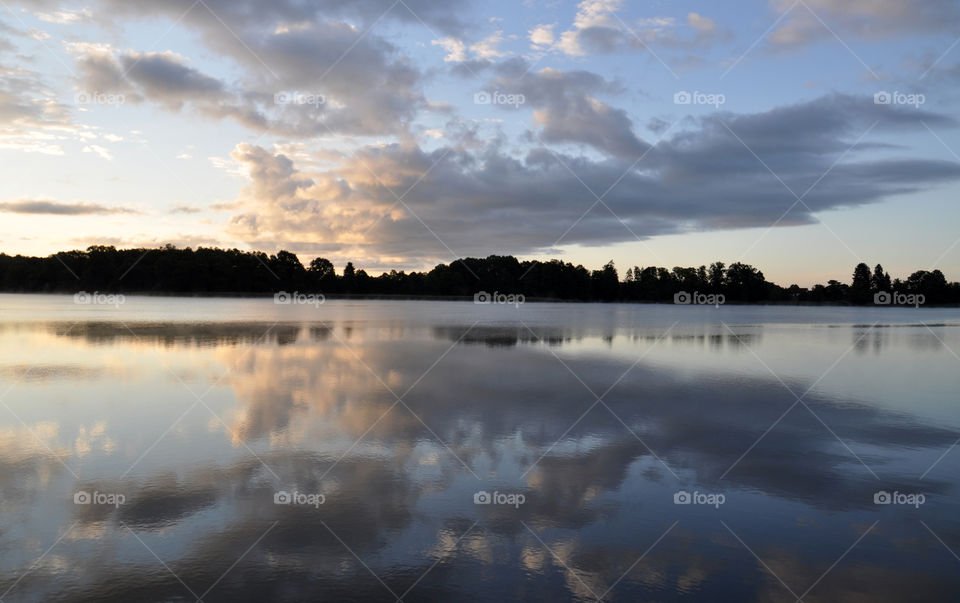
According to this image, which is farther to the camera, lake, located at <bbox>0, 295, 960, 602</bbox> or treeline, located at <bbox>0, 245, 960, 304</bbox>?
treeline, located at <bbox>0, 245, 960, 304</bbox>

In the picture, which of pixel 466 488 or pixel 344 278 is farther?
pixel 344 278

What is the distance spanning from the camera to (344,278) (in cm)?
16462

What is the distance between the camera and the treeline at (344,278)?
14750 centimetres

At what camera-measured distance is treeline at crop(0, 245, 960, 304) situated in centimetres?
14750

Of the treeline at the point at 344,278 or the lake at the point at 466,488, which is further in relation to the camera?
the treeline at the point at 344,278

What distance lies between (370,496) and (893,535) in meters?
5.95

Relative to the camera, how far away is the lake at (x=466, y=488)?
5641 millimetres

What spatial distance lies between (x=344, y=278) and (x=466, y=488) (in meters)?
161

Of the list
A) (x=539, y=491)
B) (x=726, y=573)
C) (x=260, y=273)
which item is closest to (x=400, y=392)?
(x=539, y=491)

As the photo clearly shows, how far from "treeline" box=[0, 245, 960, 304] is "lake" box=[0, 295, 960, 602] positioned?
135 m

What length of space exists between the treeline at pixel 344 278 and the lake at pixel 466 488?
442 ft

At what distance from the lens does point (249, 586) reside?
538cm

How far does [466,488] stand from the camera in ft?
26.1

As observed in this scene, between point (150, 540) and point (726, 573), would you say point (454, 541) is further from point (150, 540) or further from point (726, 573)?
point (150, 540)
